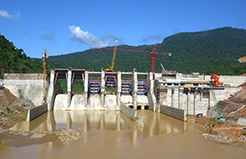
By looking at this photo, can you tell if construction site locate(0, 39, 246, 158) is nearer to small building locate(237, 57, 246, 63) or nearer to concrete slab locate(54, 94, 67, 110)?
concrete slab locate(54, 94, 67, 110)

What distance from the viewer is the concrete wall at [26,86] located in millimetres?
42281

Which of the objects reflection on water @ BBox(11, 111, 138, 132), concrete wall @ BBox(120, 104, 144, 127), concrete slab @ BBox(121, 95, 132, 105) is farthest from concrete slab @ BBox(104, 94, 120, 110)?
reflection on water @ BBox(11, 111, 138, 132)

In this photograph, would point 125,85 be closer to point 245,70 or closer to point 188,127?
point 188,127

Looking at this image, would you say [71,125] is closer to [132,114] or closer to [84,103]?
[132,114]

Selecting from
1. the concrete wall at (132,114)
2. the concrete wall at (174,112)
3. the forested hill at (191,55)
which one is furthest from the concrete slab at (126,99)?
the forested hill at (191,55)

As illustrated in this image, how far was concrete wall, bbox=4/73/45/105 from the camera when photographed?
→ 4228 cm

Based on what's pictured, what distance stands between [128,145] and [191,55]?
122 m

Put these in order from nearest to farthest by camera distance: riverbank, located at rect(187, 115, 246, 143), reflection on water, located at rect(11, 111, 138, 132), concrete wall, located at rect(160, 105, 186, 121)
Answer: riverbank, located at rect(187, 115, 246, 143) → reflection on water, located at rect(11, 111, 138, 132) → concrete wall, located at rect(160, 105, 186, 121)

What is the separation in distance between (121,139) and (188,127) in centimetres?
1053

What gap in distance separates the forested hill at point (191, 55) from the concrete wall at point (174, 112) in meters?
70.8

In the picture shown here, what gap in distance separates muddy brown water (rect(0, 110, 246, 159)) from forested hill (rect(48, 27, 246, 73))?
8503 centimetres

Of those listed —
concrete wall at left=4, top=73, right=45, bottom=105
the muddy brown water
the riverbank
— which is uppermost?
concrete wall at left=4, top=73, right=45, bottom=105

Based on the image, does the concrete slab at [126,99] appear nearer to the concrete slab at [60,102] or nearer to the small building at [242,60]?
the concrete slab at [60,102]

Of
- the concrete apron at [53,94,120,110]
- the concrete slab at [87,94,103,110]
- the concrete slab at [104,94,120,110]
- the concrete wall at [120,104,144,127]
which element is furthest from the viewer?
the concrete slab at [104,94,120,110]
